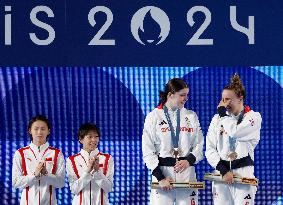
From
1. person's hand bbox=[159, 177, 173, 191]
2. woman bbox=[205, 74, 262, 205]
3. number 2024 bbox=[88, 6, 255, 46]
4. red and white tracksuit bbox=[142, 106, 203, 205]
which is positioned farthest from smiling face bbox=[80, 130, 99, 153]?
number 2024 bbox=[88, 6, 255, 46]

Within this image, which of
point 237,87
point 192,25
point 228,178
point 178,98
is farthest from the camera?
point 192,25

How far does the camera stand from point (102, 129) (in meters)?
10.1

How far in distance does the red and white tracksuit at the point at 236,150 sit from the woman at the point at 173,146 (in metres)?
0.17

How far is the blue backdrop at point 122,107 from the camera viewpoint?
10000 millimetres

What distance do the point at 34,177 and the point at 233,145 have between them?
205cm

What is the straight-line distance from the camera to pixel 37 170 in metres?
8.70

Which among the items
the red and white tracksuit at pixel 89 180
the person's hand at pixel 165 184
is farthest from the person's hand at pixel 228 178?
the red and white tracksuit at pixel 89 180

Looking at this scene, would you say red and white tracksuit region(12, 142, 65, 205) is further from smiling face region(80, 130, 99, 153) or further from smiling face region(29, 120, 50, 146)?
smiling face region(80, 130, 99, 153)

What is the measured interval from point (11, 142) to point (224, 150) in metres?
2.62

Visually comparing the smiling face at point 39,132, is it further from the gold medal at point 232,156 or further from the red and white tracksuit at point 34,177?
the gold medal at point 232,156

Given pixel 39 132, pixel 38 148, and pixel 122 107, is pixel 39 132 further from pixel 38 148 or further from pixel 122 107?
pixel 122 107

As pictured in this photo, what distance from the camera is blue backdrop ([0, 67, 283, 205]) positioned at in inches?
394

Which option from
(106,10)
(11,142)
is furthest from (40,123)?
(106,10)

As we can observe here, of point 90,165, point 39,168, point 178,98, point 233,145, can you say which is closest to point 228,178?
point 233,145
